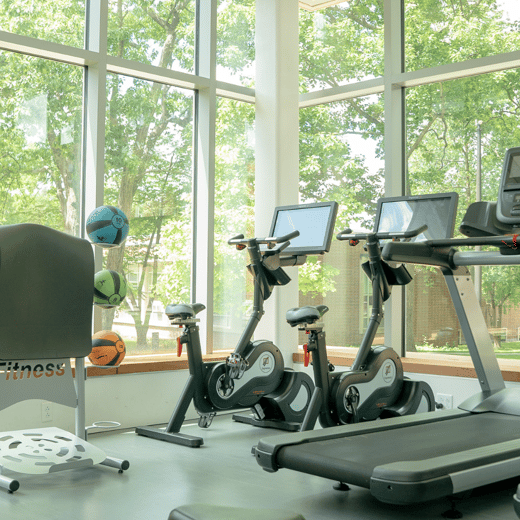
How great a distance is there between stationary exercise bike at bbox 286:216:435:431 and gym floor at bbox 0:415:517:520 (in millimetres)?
608

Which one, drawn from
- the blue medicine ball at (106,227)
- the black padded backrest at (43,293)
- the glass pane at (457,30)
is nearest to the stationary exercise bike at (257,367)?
the blue medicine ball at (106,227)

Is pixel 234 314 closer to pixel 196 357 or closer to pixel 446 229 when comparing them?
pixel 196 357

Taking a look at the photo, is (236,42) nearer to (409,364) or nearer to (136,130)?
(136,130)

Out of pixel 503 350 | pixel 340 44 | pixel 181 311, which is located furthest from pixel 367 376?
pixel 340 44

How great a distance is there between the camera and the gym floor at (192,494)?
9.30ft

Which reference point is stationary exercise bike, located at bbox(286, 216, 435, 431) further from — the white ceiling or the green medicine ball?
the white ceiling

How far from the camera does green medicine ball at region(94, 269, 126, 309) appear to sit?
3934mm

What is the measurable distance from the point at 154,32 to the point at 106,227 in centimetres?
215

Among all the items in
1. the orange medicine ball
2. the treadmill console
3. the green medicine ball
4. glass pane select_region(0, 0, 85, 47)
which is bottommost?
the orange medicine ball

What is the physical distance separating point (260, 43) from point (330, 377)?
11.0ft

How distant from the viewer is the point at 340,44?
5922mm

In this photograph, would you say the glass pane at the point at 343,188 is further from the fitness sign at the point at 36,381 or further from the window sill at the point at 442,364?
the fitness sign at the point at 36,381

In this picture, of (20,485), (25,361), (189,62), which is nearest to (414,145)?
(189,62)

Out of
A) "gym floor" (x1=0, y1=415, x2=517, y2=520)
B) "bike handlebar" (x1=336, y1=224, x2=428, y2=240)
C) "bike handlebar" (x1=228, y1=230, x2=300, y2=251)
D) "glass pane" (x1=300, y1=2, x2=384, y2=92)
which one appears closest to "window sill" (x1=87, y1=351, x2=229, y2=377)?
"gym floor" (x1=0, y1=415, x2=517, y2=520)
